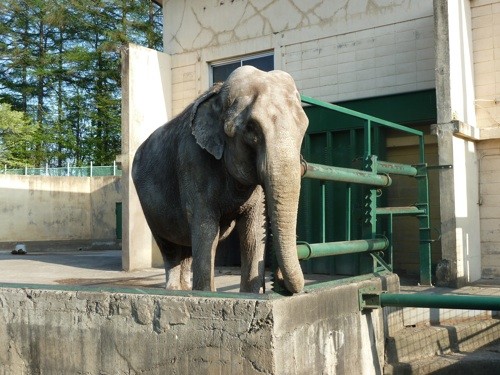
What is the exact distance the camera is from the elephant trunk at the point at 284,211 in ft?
10.9

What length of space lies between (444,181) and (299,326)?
5650 millimetres

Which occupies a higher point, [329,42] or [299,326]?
[329,42]

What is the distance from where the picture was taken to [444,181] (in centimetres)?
849

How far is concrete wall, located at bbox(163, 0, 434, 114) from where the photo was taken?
31.6ft

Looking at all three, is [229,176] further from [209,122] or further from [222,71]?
[222,71]

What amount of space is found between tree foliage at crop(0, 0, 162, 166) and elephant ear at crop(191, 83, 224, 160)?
24.2 m

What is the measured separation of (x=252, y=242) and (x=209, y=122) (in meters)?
0.85

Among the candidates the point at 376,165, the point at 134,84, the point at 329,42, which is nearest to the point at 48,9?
the point at 134,84

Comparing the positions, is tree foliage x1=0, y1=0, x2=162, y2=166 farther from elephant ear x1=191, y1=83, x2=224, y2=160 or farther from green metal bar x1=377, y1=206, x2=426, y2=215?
elephant ear x1=191, y1=83, x2=224, y2=160

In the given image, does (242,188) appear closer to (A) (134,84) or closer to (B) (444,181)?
(B) (444,181)

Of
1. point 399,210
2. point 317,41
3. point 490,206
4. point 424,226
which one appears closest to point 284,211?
point 399,210

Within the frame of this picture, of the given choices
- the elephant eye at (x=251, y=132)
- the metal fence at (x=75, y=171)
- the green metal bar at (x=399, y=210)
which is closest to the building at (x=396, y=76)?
the green metal bar at (x=399, y=210)

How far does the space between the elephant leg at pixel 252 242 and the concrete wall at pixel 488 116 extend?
5566 millimetres

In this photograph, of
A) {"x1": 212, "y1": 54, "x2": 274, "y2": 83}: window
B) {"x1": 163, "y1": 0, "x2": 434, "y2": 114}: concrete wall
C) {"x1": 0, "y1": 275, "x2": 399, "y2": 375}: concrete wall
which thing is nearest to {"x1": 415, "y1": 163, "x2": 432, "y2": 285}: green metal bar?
{"x1": 163, "y1": 0, "x2": 434, "y2": 114}: concrete wall
